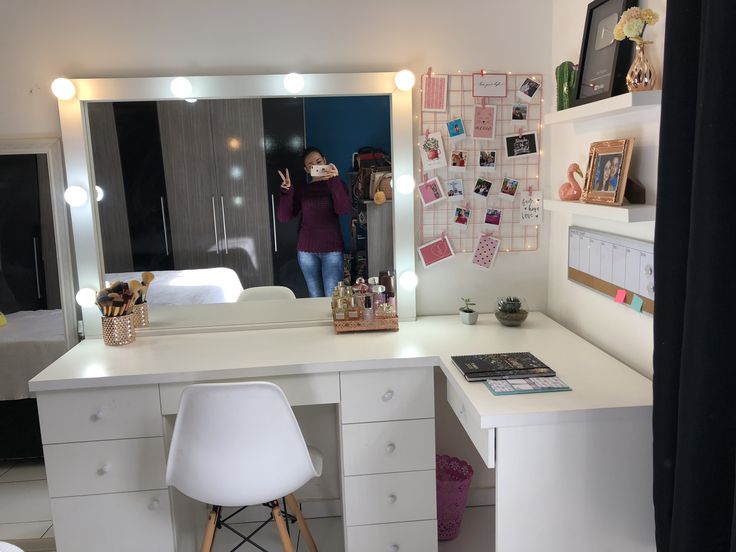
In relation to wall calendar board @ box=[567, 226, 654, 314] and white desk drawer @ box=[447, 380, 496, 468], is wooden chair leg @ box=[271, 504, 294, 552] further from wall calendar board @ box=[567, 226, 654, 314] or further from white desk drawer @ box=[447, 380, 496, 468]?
wall calendar board @ box=[567, 226, 654, 314]

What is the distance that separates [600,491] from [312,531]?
1.29 m

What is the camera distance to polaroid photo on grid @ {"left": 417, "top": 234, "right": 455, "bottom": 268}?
2.55 metres

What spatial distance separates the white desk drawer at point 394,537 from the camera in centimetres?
214

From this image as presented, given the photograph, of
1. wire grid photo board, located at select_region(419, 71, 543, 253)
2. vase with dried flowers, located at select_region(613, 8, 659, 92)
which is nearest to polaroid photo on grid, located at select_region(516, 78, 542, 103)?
wire grid photo board, located at select_region(419, 71, 543, 253)

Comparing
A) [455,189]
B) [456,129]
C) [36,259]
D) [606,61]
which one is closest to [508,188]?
[455,189]

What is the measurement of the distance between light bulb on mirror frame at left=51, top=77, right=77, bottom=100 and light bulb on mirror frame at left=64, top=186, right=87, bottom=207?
1.11 feet

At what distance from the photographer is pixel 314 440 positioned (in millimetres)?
2611

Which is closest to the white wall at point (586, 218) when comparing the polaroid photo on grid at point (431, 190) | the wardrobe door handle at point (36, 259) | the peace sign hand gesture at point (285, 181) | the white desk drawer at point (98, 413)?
the polaroid photo on grid at point (431, 190)

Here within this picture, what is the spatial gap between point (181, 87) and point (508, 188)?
1.34m

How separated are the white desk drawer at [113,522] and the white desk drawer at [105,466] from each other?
0.03m

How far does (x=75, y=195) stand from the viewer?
240 centimetres

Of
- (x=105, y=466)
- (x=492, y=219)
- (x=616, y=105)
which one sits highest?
(x=616, y=105)

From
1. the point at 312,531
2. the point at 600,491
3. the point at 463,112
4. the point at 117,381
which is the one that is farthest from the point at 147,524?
the point at 463,112

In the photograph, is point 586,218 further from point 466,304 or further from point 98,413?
point 98,413
